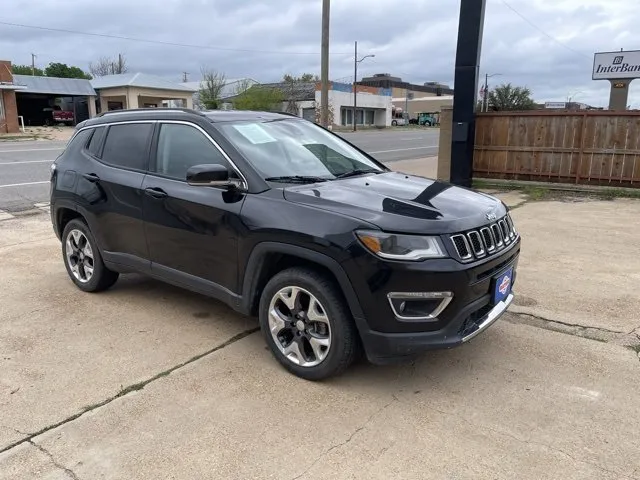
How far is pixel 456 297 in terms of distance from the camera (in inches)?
124

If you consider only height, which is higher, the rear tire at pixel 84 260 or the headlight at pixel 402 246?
the headlight at pixel 402 246

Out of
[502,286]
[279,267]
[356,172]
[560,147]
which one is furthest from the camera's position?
[560,147]

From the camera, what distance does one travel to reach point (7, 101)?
36094mm

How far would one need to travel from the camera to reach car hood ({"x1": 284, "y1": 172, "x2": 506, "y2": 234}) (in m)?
3.21

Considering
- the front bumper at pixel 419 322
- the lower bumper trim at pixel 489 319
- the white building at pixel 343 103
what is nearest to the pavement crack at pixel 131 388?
the front bumper at pixel 419 322

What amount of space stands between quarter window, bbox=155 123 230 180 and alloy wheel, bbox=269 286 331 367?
3.69ft

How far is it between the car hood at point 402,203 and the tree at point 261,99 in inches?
1845

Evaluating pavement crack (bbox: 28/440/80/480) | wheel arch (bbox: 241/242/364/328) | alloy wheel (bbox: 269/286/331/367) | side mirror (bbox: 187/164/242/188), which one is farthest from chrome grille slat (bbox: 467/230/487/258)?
pavement crack (bbox: 28/440/80/480)

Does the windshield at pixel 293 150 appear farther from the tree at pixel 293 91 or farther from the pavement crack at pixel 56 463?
the tree at pixel 293 91

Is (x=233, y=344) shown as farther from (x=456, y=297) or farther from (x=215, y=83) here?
(x=215, y=83)

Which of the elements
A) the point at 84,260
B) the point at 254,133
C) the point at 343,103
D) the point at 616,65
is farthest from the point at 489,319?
the point at 343,103

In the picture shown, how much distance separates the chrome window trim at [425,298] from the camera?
3.12 metres

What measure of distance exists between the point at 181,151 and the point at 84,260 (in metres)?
1.75

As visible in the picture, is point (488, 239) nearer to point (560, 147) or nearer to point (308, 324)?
point (308, 324)
